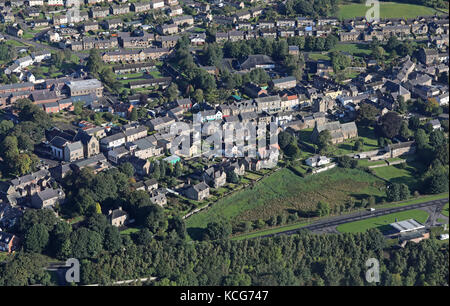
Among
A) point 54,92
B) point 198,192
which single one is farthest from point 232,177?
point 54,92

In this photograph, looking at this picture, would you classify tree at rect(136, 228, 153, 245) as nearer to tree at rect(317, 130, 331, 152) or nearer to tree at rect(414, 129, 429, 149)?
tree at rect(317, 130, 331, 152)

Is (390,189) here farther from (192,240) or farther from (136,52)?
(136,52)

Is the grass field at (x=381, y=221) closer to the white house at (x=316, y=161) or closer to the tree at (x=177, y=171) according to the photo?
the white house at (x=316, y=161)

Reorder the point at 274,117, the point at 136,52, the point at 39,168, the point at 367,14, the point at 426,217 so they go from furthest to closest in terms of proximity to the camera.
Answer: the point at 367,14 < the point at 136,52 < the point at 274,117 < the point at 39,168 < the point at 426,217

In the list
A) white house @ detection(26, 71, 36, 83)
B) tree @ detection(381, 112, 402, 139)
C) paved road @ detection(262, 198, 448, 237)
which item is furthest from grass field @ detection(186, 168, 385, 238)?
white house @ detection(26, 71, 36, 83)

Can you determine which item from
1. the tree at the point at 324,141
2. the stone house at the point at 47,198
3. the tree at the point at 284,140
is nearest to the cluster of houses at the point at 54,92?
the stone house at the point at 47,198

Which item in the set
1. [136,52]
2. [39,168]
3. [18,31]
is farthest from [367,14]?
[39,168]

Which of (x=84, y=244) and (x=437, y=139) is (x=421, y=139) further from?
(x=84, y=244)
